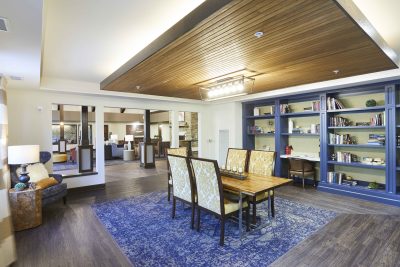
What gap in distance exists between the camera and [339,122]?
4.90m

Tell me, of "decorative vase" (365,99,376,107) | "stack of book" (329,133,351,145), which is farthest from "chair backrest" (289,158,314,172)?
"decorative vase" (365,99,376,107)

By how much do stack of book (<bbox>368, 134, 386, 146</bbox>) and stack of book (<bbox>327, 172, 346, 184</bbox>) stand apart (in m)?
0.90

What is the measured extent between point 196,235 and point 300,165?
3.34 metres

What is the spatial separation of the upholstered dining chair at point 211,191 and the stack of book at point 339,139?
10.6 feet

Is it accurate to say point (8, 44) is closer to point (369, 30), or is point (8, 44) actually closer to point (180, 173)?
point (180, 173)

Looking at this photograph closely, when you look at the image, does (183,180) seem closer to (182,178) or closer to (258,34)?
(182,178)

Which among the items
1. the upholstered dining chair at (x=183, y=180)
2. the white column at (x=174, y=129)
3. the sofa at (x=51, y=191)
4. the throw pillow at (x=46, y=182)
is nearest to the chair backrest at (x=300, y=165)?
the upholstered dining chair at (x=183, y=180)

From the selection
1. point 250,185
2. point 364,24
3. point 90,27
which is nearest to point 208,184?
point 250,185

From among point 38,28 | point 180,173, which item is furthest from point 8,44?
point 180,173

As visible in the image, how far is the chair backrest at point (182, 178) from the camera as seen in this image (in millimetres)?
3064

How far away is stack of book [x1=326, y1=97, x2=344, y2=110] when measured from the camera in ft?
16.0

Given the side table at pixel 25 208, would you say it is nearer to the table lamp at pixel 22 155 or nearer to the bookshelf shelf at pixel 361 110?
the table lamp at pixel 22 155

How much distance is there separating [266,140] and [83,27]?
5632 millimetres

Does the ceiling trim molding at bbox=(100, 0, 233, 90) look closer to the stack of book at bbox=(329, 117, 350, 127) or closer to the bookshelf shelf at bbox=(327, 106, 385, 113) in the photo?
the bookshelf shelf at bbox=(327, 106, 385, 113)
